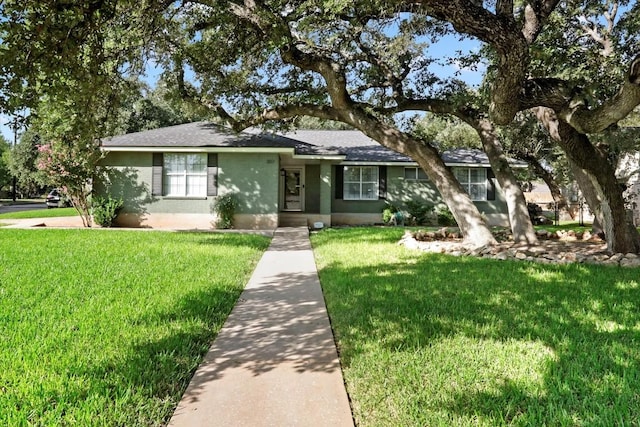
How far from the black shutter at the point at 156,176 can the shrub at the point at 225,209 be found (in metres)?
2.25

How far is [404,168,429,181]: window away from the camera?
57.4 feet

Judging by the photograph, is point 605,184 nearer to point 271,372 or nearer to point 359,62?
point 359,62

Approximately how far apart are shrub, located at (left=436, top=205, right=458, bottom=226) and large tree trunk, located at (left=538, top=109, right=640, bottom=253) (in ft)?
28.4

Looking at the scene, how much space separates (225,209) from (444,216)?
29.2 ft

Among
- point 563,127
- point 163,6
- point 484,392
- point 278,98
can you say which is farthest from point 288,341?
point 278,98

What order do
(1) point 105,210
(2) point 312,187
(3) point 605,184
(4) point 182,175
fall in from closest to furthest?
(3) point 605,184 → (1) point 105,210 → (4) point 182,175 → (2) point 312,187

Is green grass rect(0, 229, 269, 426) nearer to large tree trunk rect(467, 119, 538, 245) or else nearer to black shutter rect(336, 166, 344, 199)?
large tree trunk rect(467, 119, 538, 245)

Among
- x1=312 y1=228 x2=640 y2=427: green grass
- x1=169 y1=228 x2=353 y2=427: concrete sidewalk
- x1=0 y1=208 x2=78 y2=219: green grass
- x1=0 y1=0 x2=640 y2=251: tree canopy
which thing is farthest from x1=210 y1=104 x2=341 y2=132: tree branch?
x1=0 y1=208 x2=78 y2=219: green grass

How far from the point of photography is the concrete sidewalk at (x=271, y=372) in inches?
96.7

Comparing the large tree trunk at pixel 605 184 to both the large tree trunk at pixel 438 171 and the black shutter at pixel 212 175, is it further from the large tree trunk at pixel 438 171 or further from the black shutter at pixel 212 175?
the black shutter at pixel 212 175

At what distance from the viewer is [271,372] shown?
10.0ft

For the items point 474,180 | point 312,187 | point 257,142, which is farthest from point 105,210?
point 474,180

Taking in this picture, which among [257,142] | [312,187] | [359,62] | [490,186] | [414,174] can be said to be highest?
[359,62]

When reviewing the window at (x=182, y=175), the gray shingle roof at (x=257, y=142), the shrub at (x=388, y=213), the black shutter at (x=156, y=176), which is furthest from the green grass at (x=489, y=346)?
the black shutter at (x=156, y=176)
